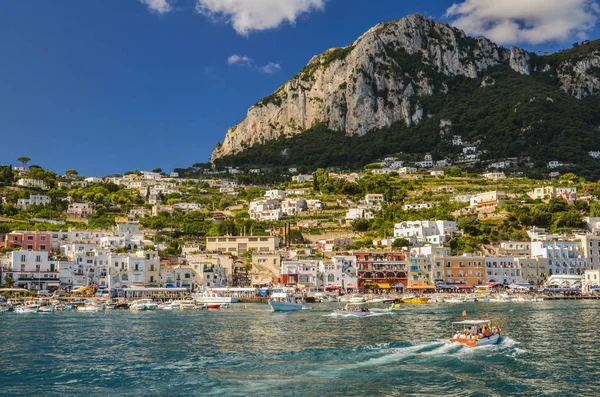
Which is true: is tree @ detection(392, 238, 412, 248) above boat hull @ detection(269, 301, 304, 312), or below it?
above

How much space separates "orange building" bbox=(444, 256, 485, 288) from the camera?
99.1m

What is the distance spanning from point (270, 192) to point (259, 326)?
101111mm

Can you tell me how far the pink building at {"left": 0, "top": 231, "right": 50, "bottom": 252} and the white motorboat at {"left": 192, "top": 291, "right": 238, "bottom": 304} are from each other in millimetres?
26926

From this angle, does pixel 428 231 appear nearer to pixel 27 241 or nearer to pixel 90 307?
pixel 90 307

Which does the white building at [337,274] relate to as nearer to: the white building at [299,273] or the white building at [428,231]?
the white building at [299,273]

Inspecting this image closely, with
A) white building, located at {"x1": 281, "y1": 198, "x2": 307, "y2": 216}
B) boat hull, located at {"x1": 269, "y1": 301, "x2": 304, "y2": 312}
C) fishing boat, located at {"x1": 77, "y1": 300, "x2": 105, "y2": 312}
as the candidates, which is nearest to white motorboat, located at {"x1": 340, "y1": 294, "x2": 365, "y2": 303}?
boat hull, located at {"x1": 269, "y1": 301, "x2": 304, "y2": 312}

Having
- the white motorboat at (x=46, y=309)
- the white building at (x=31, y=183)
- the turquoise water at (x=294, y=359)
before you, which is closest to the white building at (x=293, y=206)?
the white building at (x=31, y=183)

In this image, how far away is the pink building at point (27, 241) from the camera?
95312 mm

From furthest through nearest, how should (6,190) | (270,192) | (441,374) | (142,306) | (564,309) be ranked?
(270,192), (6,190), (142,306), (564,309), (441,374)

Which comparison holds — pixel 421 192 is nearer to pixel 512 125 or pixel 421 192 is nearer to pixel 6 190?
pixel 512 125

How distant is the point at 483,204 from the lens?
405 ft

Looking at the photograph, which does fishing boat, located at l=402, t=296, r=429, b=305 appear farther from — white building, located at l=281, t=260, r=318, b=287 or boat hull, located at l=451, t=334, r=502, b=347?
boat hull, located at l=451, t=334, r=502, b=347

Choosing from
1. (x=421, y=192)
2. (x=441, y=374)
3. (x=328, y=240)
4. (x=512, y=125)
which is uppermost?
(x=512, y=125)

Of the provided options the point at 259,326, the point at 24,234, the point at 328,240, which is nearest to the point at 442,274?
the point at 328,240
